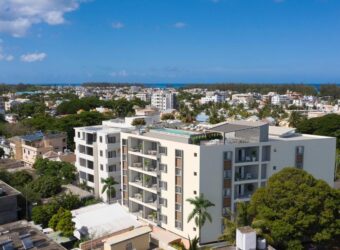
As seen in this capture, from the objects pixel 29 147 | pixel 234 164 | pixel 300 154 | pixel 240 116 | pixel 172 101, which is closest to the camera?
pixel 234 164

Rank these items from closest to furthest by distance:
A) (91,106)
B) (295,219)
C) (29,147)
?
(295,219) < (29,147) < (91,106)

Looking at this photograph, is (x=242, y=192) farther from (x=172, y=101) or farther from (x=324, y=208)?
(x=172, y=101)

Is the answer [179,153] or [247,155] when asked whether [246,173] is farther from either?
[179,153]

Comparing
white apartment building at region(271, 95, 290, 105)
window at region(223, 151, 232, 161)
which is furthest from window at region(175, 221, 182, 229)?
white apartment building at region(271, 95, 290, 105)

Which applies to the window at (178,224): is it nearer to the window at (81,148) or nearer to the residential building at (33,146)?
the window at (81,148)

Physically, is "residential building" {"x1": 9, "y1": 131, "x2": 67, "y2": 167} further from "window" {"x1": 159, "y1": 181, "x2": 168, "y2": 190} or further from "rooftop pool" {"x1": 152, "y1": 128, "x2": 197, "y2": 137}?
"window" {"x1": 159, "y1": 181, "x2": 168, "y2": 190}

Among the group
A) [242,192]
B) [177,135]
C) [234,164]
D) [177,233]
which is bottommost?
[177,233]

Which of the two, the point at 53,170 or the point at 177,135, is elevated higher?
the point at 177,135

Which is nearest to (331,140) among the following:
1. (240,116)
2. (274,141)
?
(274,141)

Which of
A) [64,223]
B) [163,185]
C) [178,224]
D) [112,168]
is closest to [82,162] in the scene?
[112,168]
